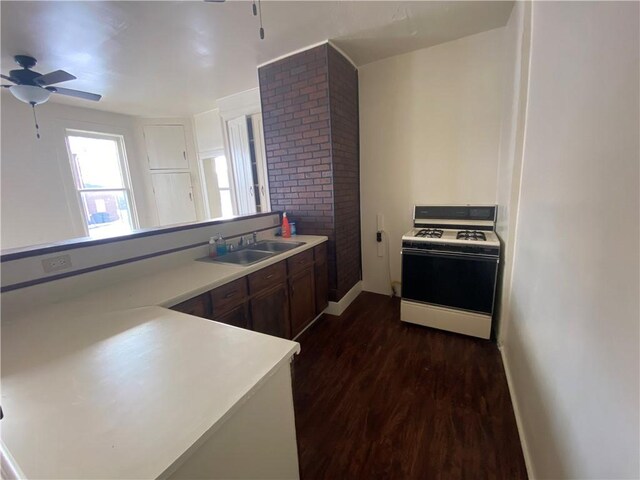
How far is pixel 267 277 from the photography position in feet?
6.32

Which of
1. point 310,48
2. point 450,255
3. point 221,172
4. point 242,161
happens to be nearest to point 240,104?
point 242,161

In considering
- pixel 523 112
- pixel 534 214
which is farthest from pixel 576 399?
pixel 523 112

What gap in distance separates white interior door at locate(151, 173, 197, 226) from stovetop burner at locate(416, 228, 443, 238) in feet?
13.7

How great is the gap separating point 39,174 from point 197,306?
12.4 feet

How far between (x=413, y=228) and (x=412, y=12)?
6.23 feet

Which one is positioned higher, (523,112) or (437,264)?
(523,112)

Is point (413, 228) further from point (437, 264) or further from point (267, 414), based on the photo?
point (267, 414)

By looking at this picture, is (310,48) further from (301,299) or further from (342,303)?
(342,303)

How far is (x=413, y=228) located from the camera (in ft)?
9.44

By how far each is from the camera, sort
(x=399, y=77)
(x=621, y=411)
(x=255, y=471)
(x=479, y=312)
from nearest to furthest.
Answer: (x=621, y=411) → (x=255, y=471) → (x=479, y=312) → (x=399, y=77)

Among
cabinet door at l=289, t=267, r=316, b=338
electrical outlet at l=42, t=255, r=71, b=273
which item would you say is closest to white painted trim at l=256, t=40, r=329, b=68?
cabinet door at l=289, t=267, r=316, b=338

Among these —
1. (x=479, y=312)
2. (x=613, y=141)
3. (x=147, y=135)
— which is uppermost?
(x=147, y=135)

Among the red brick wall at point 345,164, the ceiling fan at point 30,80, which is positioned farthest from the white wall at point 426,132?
the ceiling fan at point 30,80

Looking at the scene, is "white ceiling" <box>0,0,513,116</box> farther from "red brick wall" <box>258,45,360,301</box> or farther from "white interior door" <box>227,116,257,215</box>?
"white interior door" <box>227,116,257,215</box>
